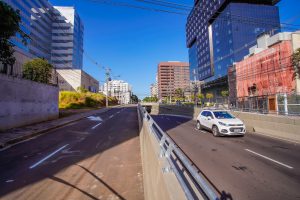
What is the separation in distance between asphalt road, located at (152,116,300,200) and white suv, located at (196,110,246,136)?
2196 mm

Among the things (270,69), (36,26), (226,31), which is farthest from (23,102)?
(36,26)

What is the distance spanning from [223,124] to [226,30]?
85037 millimetres

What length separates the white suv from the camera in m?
12.5

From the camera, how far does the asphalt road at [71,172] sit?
199 inches

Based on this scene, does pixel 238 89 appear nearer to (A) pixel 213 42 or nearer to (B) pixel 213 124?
(B) pixel 213 124

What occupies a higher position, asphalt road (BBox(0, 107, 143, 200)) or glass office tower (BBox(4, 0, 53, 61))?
glass office tower (BBox(4, 0, 53, 61))

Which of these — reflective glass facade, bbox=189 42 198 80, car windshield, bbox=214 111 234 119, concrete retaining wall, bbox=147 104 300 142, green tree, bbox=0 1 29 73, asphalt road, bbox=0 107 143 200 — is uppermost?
reflective glass facade, bbox=189 42 198 80

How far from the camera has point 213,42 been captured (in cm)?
9825

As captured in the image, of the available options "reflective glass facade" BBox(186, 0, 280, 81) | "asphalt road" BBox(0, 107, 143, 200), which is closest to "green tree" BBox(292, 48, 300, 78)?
"asphalt road" BBox(0, 107, 143, 200)

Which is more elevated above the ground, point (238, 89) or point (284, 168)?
point (238, 89)

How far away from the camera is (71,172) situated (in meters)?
6.49

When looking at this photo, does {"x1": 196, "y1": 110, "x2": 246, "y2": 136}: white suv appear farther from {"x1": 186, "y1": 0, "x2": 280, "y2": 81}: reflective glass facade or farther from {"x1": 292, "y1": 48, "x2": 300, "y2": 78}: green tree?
{"x1": 186, "y1": 0, "x2": 280, "y2": 81}: reflective glass facade

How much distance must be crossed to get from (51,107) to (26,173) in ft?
57.7

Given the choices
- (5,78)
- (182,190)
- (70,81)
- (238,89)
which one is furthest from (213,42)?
(182,190)
